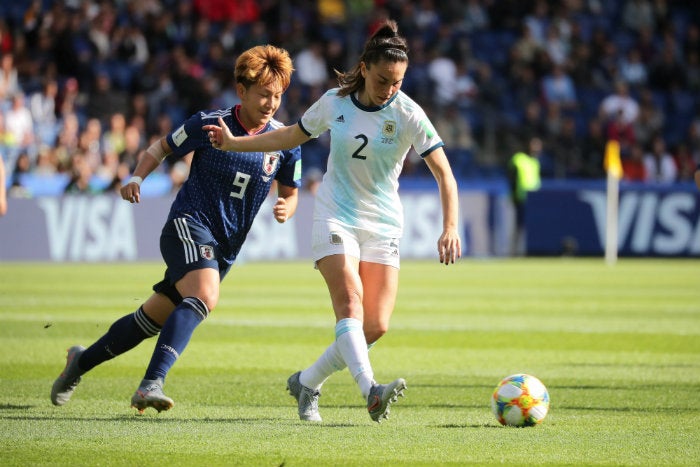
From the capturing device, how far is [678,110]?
31125 mm

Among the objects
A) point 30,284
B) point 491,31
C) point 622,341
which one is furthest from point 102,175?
point 622,341

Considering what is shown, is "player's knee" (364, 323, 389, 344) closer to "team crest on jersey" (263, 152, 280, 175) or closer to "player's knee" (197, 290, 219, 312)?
"player's knee" (197, 290, 219, 312)

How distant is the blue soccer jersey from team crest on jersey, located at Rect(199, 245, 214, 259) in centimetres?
13

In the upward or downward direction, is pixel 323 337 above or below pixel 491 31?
below

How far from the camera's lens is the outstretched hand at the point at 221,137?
6.96 meters

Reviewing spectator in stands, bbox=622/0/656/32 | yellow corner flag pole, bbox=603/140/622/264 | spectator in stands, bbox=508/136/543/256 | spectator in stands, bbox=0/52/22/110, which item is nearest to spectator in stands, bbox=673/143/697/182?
yellow corner flag pole, bbox=603/140/622/264

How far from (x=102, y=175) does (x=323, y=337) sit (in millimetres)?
12726

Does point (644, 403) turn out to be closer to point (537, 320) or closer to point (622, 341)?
point (622, 341)

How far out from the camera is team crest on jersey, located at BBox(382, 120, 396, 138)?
6859mm

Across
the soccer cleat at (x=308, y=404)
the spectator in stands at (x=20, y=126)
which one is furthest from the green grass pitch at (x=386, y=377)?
the spectator in stands at (x=20, y=126)

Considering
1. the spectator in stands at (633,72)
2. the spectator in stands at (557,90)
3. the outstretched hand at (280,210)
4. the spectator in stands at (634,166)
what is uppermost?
the spectator in stands at (633,72)

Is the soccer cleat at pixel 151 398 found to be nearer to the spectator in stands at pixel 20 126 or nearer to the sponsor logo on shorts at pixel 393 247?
the sponsor logo on shorts at pixel 393 247

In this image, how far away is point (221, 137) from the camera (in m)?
6.98

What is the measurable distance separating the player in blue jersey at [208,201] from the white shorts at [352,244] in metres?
0.59
